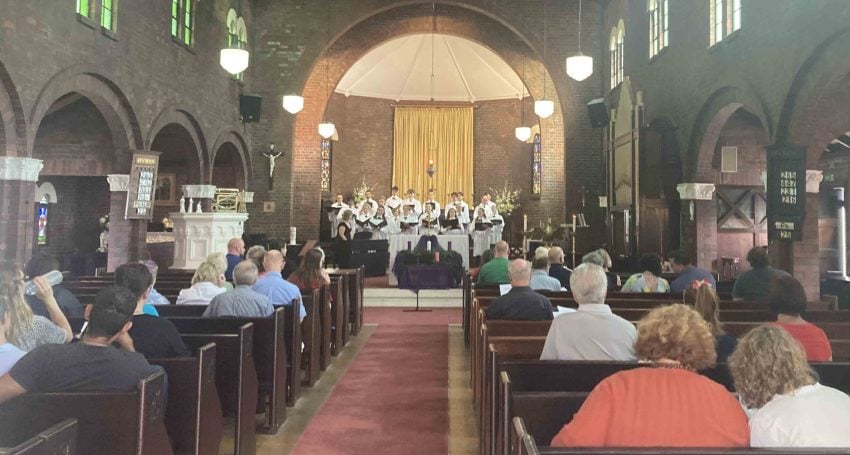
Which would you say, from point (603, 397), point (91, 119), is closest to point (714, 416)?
point (603, 397)

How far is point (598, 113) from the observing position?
1723 cm

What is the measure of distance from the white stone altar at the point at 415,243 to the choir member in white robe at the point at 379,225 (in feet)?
8.15

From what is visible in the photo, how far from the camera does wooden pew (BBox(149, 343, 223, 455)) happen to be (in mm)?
3303

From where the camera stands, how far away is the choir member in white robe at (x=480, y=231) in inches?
699

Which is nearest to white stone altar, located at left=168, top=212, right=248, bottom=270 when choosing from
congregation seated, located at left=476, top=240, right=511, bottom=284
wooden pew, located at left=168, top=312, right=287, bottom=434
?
congregation seated, located at left=476, top=240, right=511, bottom=284

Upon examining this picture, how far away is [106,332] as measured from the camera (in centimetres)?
282

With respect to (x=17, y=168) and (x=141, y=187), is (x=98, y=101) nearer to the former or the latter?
(x=141, y=187)

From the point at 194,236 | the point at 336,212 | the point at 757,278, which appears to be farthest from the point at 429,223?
the point at 757,278

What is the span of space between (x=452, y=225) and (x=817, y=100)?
9.19 meters

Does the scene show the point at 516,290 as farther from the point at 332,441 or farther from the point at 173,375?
the point at 173,375

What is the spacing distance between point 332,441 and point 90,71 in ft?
29.7

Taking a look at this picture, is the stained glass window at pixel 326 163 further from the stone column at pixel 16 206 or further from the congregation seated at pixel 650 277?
the congregation seated at pixel 650 277

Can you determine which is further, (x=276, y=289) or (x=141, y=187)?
(x=141, y=187)

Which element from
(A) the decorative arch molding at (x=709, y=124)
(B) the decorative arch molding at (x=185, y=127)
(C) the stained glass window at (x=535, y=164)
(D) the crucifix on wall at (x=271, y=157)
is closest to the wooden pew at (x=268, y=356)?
(A) the decorative arch molding at (x=709, y=124)
